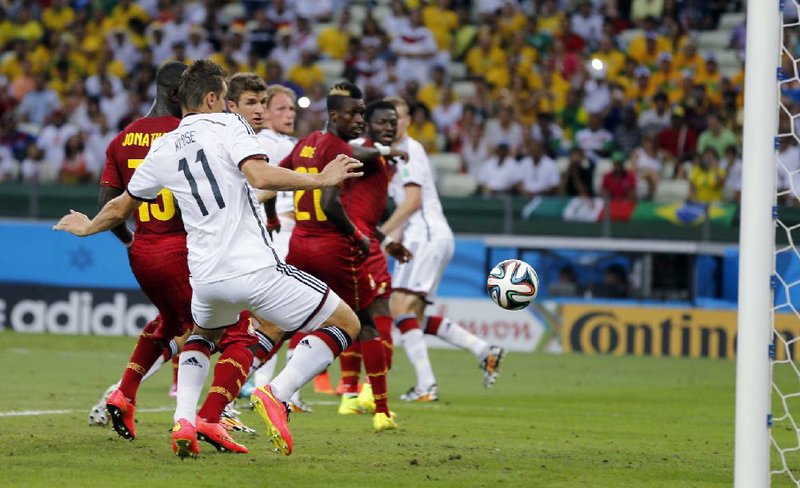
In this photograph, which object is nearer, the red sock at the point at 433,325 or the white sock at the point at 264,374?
the white sock at the point at 264,374

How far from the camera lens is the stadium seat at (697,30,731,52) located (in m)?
22.5

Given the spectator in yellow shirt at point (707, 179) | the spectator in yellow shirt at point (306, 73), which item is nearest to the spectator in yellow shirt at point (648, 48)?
the spectator in yellow shirt at point (707, 179)

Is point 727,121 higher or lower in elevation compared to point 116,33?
lower

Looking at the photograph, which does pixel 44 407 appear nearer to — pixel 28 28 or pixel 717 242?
pixel 717 242

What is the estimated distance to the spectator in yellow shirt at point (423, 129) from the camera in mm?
20719

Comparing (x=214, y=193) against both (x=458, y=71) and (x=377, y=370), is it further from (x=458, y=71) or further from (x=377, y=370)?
(x=458, y=71)

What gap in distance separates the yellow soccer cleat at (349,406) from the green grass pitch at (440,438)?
0.35 feet

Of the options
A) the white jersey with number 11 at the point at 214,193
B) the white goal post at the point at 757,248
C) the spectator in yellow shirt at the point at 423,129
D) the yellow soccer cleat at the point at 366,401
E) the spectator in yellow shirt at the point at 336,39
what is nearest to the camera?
the white goal post at the point at 757,248

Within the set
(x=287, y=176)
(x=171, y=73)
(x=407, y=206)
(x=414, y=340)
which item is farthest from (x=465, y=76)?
(x=287, y=176)

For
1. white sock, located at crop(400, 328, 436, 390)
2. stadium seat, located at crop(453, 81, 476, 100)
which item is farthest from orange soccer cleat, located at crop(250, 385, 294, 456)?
stadium seat, located at crop(453, 81, 476, 100)

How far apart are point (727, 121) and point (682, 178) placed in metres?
1.39

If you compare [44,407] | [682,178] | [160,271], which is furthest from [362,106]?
[682,178]

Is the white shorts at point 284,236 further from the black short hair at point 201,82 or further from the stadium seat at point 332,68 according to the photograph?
the stadium seat at point 332,68

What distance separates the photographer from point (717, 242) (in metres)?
17.1
